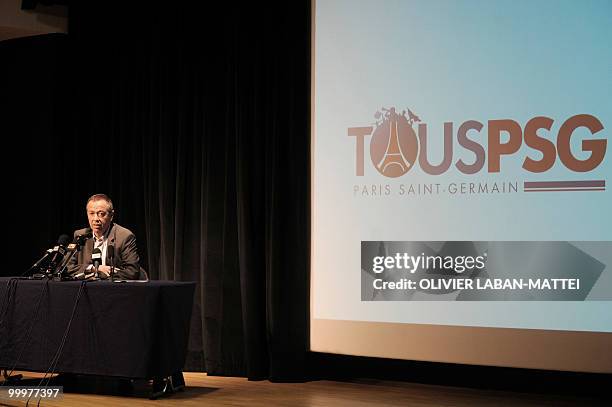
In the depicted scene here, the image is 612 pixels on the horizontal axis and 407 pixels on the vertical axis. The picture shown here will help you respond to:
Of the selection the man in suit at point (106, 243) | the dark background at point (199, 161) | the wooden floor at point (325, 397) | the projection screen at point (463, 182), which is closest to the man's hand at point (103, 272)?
the man in suit at point (106, 243)

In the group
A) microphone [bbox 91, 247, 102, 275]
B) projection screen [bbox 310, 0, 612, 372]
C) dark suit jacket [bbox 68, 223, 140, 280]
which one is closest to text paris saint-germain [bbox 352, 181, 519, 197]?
projection screen [bbox 310, 0, 612, 372]

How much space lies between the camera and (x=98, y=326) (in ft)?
16.2

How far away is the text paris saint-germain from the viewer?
17.1ft

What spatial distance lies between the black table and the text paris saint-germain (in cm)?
145

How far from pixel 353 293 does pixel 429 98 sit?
1.49 meters

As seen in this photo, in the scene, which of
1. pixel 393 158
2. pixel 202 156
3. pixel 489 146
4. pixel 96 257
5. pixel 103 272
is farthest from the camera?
pixel 202 156

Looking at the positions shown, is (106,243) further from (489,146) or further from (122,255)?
(489,146)

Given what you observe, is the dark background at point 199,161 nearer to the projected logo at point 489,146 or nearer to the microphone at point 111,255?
the projected logo at point 489,146

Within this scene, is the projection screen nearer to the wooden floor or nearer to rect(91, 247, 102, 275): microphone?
the wooden floor

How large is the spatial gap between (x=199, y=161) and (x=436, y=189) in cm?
219

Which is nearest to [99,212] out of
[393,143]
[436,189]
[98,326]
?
[98,326]

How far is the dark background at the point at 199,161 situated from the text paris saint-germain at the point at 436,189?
606mm

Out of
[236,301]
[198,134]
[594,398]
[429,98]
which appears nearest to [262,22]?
[198,134]

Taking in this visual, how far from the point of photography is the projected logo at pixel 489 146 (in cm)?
502
